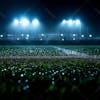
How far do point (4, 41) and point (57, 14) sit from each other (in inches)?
11.8

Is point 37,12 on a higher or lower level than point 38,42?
higher

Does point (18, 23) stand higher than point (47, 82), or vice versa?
point (18, 23)

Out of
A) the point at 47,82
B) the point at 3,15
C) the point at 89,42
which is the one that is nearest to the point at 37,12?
the point at 3,15

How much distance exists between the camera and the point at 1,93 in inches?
79.4

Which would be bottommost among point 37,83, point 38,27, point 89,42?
point 37,83

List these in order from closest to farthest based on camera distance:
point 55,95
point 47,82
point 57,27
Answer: point 57,27 → point 55,95 → point 47,82

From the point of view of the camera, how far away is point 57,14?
1074mm

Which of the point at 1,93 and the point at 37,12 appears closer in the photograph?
the point at 37,12

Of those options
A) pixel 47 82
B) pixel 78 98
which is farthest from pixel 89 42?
pixel 47 82

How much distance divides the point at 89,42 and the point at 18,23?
2.37ft

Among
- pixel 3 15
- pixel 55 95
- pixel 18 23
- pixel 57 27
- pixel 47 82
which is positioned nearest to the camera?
pixel 3 15

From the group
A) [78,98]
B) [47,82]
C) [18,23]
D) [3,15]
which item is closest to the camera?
A: [3,15]

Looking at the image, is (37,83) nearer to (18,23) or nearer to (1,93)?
(1,93)

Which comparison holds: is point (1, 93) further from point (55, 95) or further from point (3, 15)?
point (3, 15)
